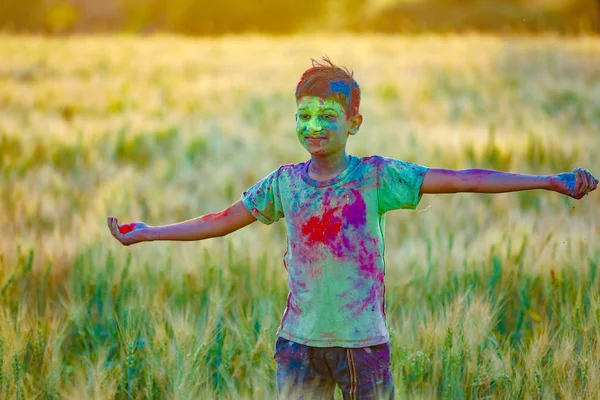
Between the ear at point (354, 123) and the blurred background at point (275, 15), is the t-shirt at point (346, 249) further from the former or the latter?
the blurred background at point (275, 15)

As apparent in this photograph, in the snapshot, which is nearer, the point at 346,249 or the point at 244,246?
the point at 346,249

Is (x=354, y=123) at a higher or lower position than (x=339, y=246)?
higher

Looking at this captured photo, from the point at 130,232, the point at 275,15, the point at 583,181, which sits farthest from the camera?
the point at 275,15

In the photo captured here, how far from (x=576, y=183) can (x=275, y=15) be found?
28848 millimetres

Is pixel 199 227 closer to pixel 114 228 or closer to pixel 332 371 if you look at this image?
pixel 114 228

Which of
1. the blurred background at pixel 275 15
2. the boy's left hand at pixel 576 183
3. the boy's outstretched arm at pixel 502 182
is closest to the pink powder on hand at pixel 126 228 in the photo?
the boy's outstretched arm at pixel 502 182

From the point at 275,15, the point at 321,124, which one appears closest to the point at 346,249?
the point at 321,124

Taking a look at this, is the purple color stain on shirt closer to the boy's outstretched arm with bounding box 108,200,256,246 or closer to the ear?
the ear

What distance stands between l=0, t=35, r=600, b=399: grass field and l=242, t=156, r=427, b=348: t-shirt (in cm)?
43

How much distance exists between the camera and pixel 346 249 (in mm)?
2107

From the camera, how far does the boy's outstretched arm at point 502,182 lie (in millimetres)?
1970

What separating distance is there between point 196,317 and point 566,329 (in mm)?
1333

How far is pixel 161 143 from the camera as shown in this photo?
6.51 metres

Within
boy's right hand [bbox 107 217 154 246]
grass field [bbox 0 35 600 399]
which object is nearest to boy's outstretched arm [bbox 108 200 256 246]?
boy's right hand [bbox 107 217 154 246]
